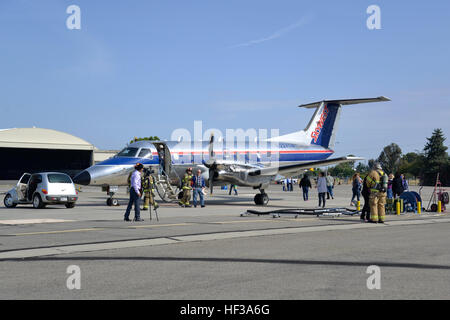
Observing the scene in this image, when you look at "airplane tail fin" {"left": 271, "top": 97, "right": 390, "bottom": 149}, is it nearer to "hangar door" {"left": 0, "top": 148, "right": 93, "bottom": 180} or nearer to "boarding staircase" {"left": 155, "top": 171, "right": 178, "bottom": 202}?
"boarding staircase" {"left": 155, "top": 171, "right": 178, "bottom": 202}

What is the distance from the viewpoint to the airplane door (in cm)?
2414

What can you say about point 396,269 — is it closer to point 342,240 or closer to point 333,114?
point 342,240

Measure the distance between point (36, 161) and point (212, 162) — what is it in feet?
233

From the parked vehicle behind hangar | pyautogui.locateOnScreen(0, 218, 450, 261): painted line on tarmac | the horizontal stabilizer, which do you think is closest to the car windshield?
the parked vehicle behind hangar

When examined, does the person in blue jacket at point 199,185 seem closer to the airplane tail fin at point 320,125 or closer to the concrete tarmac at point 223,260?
the airplane tail fin at point 320,125

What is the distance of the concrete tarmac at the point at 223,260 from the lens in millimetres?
5832

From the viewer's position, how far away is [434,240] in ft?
35.6

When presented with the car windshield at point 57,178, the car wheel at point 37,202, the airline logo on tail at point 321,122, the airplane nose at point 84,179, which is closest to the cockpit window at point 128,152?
the airplane nose at point 84,179

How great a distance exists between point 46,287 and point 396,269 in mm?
5120

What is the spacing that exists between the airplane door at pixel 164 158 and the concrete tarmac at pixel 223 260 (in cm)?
1031

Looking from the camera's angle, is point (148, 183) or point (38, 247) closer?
point (38, 247)
